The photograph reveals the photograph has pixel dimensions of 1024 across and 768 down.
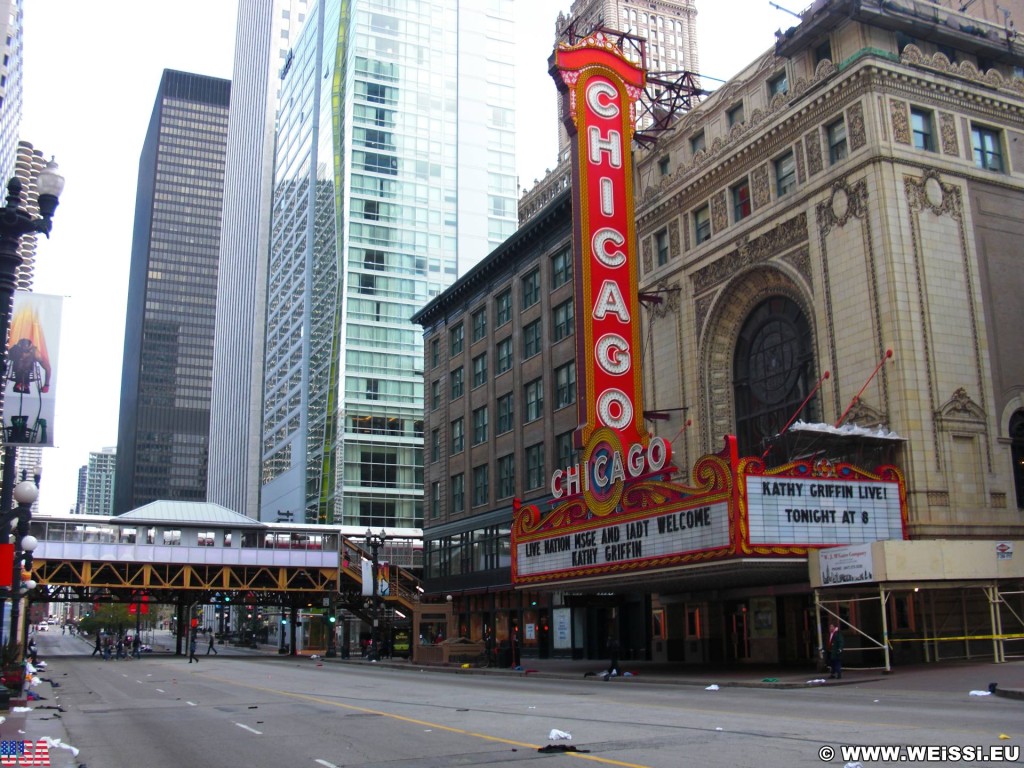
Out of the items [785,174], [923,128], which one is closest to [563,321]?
[785,174]

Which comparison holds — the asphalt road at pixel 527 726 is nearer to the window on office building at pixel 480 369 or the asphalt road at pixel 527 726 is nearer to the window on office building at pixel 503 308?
the window on office building at pixel 503 308

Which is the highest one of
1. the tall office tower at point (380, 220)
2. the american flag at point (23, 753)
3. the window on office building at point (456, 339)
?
the tall office tower at point (380, 220)

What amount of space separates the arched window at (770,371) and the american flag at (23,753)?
2677 centimetres

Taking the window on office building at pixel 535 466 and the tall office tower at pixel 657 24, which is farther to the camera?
the tall office tower at pixel 657 24

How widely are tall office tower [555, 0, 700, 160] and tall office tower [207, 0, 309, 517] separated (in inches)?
1867

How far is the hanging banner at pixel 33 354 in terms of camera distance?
104 ft

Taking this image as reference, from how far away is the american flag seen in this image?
14.1 m

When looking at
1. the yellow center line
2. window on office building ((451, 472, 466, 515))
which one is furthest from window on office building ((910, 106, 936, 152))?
window on office building ((451, 472, 466, 515))

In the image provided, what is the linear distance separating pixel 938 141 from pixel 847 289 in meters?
6.16

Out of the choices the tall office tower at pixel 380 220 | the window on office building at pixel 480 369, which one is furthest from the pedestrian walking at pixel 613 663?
the tall office tower at pixel 380 220

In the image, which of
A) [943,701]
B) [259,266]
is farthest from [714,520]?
[259,266]

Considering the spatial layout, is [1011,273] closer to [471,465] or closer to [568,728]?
[568,728]

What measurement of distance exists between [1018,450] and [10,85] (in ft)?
337

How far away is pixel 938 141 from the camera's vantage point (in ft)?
113
